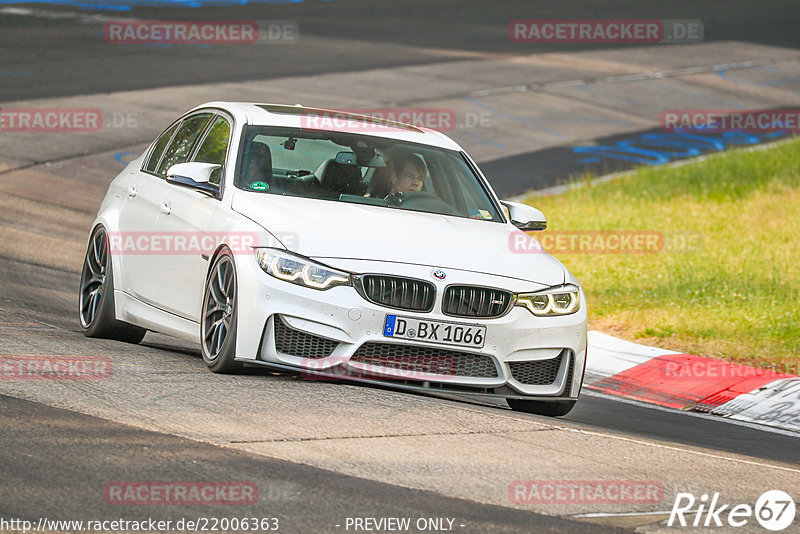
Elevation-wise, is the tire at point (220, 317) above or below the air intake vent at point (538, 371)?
above

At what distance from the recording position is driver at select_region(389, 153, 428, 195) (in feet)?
29.4

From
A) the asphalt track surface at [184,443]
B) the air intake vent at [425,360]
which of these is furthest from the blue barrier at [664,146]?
the air intake vent at [425,360]

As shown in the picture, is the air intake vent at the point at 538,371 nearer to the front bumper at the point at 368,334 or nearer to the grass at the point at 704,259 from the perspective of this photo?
the front bumper at the point at 368,334

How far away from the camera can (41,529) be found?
16.5ft

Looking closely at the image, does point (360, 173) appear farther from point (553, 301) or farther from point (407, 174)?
point (553, 301)

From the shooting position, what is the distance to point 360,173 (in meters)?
8.90

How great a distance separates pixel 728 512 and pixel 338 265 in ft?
8.27

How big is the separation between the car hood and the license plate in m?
0.34

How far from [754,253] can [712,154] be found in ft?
30.2

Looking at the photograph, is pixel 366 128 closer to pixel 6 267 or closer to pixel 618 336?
pixel 618 336

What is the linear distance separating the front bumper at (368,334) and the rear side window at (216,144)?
58.4 inches

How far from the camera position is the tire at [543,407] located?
27.4 ft

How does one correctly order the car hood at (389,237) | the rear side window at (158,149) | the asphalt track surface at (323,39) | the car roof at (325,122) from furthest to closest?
the asphalt track surface at (323,39), the rear side window at (158,149), the car roof at (325,122), the car hood at (389,237)

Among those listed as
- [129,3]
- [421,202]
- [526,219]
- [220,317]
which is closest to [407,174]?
[421,202]
